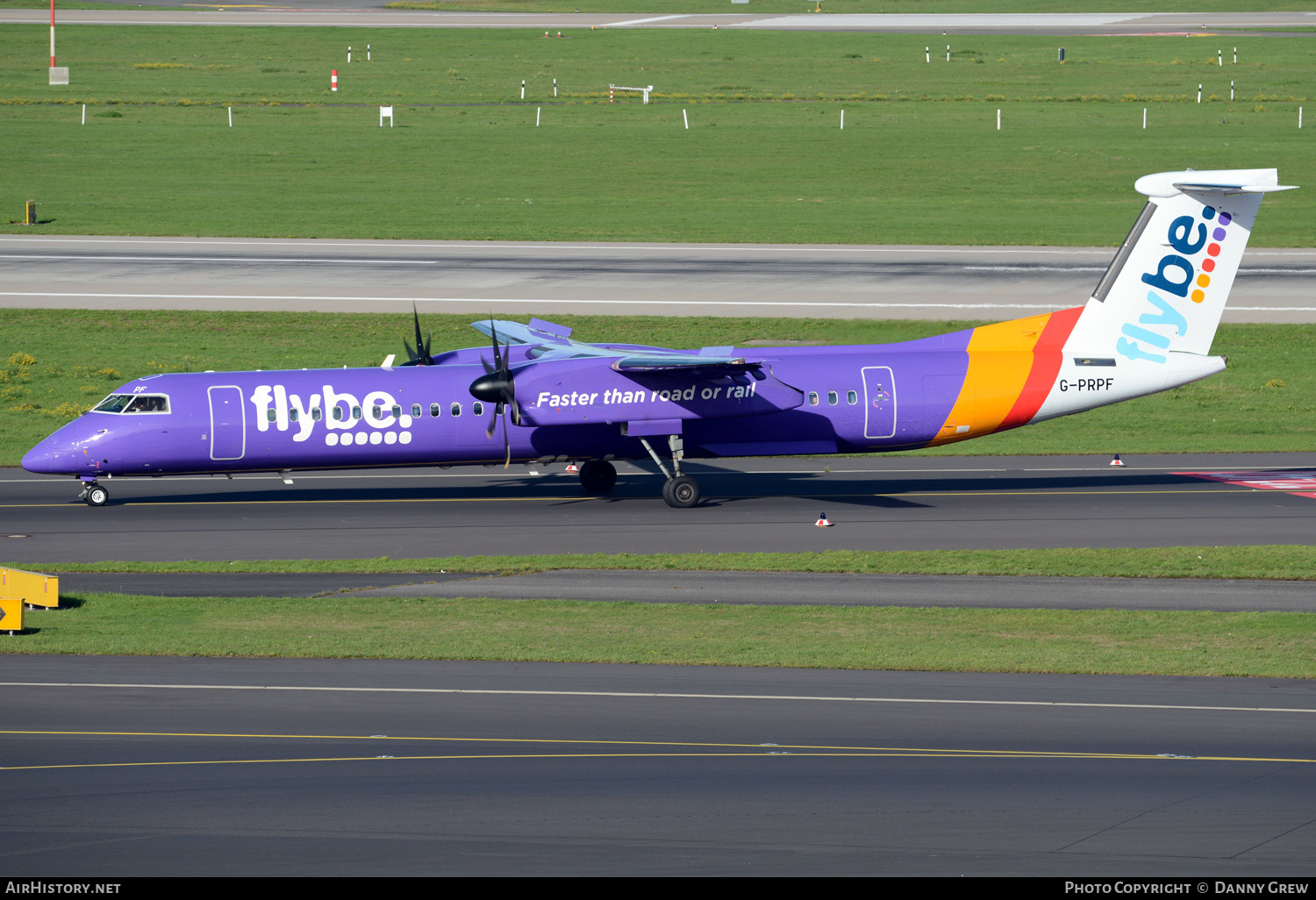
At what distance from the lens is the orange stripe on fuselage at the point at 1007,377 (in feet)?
109

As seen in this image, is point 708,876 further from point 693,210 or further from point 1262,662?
point 693,210

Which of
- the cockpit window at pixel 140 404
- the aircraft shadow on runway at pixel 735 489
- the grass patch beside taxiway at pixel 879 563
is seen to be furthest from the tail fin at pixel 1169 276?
the cockpit window at pixel 140 404

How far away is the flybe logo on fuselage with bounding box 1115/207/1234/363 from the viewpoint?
1324 inches

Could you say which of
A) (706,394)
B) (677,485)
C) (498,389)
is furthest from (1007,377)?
(498,389)

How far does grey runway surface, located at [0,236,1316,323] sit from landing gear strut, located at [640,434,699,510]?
16.7 metres

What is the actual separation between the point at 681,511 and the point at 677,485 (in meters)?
0.60

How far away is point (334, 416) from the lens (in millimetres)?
32250

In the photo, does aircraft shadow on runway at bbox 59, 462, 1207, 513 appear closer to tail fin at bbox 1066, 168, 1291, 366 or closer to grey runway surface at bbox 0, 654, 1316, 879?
tail fin at bbox 1066, 168, 1291, 366

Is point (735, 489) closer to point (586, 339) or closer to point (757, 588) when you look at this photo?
point (757, 588)

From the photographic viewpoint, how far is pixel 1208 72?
98.2 m

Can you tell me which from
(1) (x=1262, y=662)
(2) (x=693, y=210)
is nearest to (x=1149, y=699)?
(1) (x=1262, y=662)

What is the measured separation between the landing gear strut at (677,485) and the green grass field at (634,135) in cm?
3104

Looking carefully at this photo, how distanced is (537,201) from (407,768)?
55.2m

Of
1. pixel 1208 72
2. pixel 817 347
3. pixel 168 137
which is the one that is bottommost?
pixel 817 347
